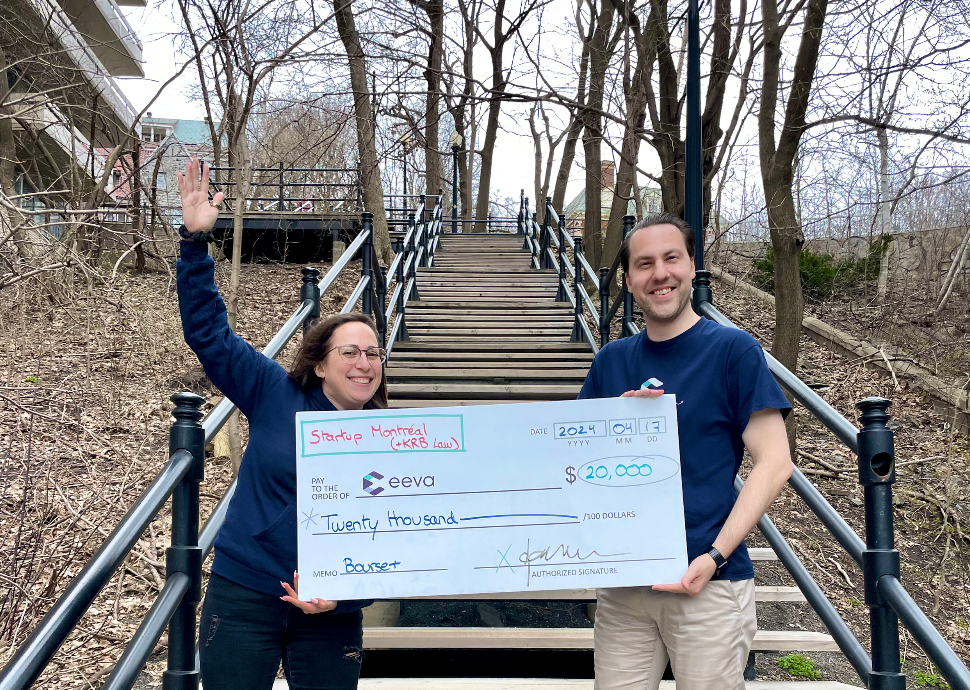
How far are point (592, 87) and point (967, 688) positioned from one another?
935cm

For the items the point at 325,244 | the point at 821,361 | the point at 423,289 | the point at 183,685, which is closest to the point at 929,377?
the point at 821,361

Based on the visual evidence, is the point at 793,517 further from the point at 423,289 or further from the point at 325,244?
the point at 325,244

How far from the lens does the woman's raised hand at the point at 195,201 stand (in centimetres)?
209

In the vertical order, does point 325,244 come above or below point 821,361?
above

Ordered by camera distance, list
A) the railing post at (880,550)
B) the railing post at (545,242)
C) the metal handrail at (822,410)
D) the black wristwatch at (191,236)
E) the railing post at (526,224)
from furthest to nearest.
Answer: the railing post at (526,224) → the railing post at (545,242) → the metal handrail at (822,410) → the black wristwatch at (191,236) → the railing post at (880,550)

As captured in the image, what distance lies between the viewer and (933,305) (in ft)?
37.9

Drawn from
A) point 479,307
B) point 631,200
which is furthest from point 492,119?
point 479,307

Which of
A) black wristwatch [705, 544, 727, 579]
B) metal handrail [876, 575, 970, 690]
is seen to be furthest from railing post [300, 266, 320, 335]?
metal handrail [876, 575, 970, 690]

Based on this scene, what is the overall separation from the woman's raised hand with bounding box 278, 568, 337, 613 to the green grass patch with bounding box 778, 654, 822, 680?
9.11ft

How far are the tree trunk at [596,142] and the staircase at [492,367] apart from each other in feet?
7.75

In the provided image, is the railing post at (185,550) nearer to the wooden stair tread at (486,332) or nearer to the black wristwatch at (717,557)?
the black wristwatch at (717,557)

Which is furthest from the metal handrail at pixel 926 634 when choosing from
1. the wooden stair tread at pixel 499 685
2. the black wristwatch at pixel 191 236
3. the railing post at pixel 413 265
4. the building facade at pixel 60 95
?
the railing post at pixel 413 265

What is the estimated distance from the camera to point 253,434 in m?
2.06

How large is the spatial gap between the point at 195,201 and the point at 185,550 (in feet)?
2.84
